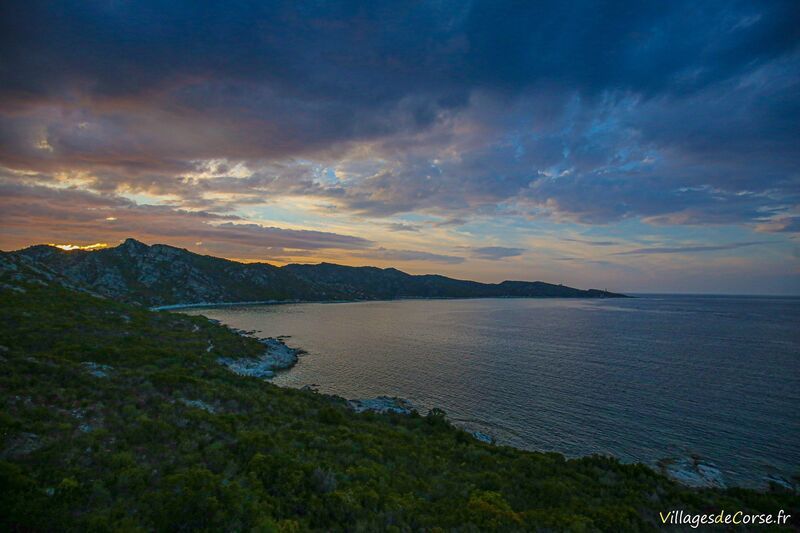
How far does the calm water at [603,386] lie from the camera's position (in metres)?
36.8

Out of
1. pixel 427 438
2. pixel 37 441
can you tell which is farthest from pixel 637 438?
pixel 37 441

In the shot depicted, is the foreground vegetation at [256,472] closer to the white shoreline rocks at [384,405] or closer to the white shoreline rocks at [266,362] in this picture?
the white shoreline rocks at [384,405]

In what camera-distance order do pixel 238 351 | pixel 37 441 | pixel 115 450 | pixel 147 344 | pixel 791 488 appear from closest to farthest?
pixel 37 441 → pixel 115 450 → pixel 791 488 → pixel 147 344 → pixel 238 351

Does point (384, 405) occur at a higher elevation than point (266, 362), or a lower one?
higher

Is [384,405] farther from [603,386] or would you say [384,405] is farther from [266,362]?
[603,386]

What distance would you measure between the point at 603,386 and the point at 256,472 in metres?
55.2

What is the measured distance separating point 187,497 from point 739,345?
120 metres

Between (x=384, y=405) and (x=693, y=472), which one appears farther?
(x=384, y=405)

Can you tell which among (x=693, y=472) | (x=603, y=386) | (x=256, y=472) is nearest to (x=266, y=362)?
(x=256, y=472)

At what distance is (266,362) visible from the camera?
6862 centimetres

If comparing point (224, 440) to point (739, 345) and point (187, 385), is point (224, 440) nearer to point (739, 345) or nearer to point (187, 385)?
point (187, 385)

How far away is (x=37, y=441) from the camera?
14.8 m

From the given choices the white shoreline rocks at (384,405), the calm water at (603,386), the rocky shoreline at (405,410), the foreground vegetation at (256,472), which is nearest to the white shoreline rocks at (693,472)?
the rocky shoreline at (405,410)

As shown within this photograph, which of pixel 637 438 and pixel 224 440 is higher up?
pixel 224 440
